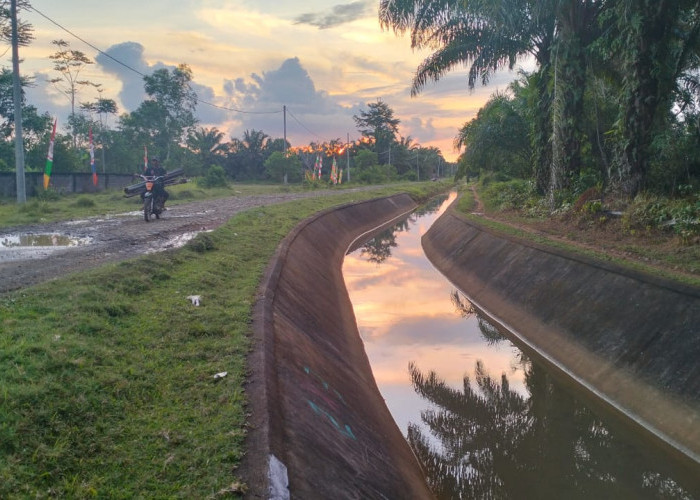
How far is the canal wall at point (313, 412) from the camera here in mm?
4102

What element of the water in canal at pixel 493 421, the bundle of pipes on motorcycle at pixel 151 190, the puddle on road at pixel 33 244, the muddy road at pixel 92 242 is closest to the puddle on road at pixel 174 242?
the muddy road at pixel 92 242

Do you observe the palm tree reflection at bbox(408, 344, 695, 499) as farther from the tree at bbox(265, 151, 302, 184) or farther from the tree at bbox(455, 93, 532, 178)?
the tree at bbox(265, 151, 302, 184)

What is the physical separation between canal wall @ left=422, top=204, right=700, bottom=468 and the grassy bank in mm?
5313

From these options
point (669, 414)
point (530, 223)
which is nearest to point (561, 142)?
point (530, 223)

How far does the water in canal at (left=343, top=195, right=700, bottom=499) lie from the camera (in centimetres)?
609

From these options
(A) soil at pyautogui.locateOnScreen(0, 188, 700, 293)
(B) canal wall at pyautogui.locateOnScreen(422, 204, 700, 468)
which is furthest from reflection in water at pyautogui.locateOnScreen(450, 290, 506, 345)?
(A) soil at pyautogui.locateOnScreen(0, 188, 700, 293)

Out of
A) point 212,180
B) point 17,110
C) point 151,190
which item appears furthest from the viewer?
point 212,180

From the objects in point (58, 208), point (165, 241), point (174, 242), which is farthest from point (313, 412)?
point (58, 208)

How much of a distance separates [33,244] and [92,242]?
1106mm

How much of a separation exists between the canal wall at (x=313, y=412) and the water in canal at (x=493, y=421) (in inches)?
19.3

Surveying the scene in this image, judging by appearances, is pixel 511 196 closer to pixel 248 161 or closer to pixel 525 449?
pixel 525 449

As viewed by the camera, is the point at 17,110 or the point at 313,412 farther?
the point at 17,110

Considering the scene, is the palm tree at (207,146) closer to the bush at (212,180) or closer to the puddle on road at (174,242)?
the bush at (212,180)

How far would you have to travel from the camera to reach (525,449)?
271 inches
